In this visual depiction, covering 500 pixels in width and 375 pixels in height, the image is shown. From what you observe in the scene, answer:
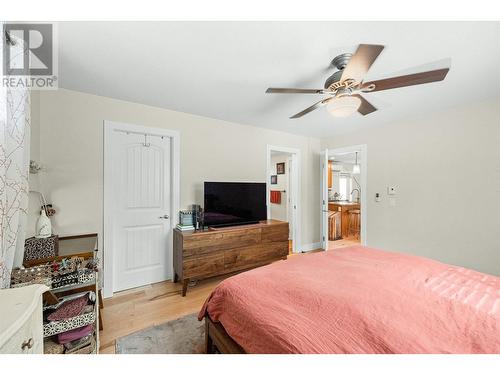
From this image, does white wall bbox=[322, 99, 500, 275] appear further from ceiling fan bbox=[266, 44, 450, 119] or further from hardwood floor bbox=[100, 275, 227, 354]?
hardwood floor bbox=[100, 275, 227, 354]

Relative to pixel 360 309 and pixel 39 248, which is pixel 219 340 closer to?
pixel 360 309

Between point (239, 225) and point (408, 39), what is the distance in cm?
256

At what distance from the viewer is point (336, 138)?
4.09 meters

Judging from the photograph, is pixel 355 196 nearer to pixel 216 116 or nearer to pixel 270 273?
pixel 216 116

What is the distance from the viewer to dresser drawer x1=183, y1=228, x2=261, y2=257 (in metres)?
2.42

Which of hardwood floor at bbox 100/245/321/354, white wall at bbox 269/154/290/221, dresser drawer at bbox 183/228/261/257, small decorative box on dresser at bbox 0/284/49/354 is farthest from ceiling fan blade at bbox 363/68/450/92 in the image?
white wall at bbox 269/154/290/221

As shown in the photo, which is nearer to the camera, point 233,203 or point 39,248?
point 39,248

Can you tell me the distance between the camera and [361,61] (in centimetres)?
126

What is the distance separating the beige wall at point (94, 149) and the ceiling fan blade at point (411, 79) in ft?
7.16

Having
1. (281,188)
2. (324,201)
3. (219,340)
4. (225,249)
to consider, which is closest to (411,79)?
(219,340)

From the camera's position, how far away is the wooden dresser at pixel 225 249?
2.42 metres

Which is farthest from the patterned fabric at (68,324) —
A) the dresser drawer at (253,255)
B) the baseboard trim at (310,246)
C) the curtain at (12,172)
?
the baseboard trim at (310,246)

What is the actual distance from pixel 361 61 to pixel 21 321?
205cm
